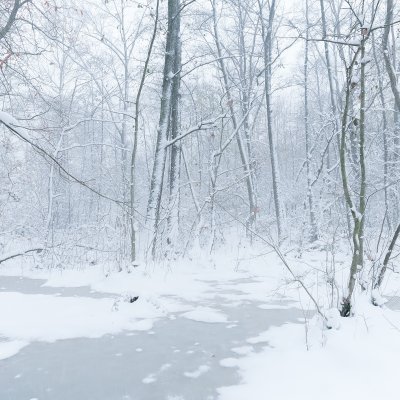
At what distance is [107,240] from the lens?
10234mm

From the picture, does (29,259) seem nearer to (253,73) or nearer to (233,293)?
(233,293)

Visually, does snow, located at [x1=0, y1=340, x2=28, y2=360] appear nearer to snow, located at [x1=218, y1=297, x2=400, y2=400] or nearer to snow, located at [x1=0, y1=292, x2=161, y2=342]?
snow, located at [x1=0, y1=292, x2=161, y2=342]

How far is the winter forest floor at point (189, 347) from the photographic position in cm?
264

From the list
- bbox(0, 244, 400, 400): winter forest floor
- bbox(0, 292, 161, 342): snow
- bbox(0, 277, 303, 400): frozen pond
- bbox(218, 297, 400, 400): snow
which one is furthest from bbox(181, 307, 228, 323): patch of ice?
bbox(218, 297, 400, 400): snow

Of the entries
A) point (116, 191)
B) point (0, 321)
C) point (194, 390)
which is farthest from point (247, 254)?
point (116, 191)

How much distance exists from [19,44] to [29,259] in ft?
21.6

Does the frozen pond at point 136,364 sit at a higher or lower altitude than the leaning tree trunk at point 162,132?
lower

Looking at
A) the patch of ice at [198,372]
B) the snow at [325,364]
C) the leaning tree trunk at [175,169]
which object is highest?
the leaning tree trunk at [175,169]

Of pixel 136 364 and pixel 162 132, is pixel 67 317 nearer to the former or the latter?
Result: pixel 136 364

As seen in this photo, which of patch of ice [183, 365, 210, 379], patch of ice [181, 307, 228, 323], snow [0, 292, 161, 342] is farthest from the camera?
patch of ice [181, 307, 228, 323]

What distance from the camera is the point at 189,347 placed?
3.48m

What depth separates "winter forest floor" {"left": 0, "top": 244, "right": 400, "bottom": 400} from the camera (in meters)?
2.64

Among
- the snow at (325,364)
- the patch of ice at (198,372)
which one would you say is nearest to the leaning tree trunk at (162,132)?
the snow at (325,364)

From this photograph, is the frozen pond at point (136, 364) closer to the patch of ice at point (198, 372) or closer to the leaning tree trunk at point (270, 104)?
the patch of ice at point (198, 372)
